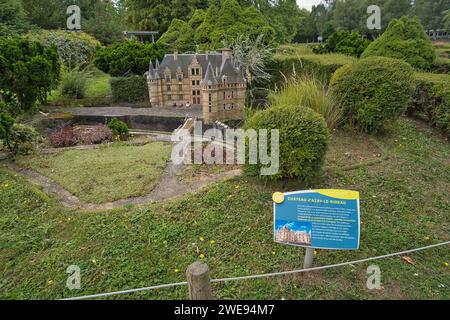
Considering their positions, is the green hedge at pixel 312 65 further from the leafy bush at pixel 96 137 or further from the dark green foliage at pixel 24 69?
the dark green foliage at pixel 24 69

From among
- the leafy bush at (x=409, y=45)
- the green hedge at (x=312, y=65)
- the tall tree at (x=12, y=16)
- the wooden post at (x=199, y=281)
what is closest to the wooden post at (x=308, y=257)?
the wooden post at (x=199, y=281)

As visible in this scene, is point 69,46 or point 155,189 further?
point 69,46

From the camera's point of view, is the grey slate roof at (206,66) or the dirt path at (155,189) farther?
the grey slate roof at (206,66)

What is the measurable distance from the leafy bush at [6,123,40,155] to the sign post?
7815 mm

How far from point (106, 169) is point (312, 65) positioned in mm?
9562

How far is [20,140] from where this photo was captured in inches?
320

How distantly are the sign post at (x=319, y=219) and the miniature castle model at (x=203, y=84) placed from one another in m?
6.93

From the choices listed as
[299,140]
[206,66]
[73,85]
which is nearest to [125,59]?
[73,85]

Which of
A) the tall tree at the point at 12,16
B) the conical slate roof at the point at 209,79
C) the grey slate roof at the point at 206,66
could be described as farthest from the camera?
the tall tree at the point at 12,16

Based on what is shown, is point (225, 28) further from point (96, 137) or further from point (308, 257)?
point (308, 257)

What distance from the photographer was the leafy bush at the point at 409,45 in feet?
34.8
